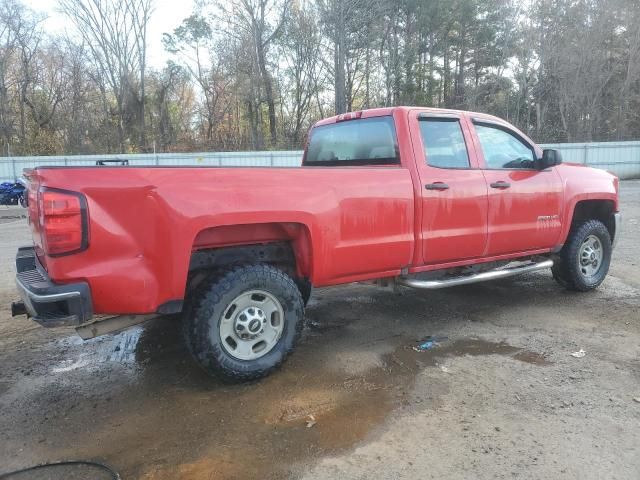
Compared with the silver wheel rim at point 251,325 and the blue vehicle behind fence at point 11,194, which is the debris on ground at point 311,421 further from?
the blue vehicle behind fence at point 11,194

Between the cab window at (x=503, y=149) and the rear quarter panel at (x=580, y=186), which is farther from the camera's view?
the rear quarter panel at (x=580, y=186)

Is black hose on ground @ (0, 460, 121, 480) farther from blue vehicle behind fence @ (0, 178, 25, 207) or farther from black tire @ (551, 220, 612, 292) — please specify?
blue vehicle behind fence @ (0, 178, 25, 207)

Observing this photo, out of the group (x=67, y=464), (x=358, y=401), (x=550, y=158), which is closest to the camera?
(x=67, y=464)

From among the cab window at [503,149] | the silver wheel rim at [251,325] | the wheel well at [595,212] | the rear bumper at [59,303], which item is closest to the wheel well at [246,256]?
the silver wheel rim at [251,325]

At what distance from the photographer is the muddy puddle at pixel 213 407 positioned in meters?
2.72

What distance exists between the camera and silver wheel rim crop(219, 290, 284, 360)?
137 inches

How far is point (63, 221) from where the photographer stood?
2832 millimetres

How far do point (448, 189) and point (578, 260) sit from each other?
2.34 m

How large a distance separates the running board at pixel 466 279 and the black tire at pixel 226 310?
3.49 ft

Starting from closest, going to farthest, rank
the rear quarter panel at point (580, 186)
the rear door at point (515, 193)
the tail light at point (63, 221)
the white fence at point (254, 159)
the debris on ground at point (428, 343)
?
1. the tail light at point (63, 221)
2. the debris on ground at point (428, 343)
3. the rear door at point (515, 193)
4. the rear quarter panel at point (580, 186)
5. the white fence at point (254, 159)

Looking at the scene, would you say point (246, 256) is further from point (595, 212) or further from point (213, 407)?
point (595, 212)

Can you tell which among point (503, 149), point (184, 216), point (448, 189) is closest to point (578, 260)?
point (503, 149)

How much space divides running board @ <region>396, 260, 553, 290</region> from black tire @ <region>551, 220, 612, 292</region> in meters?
0.48

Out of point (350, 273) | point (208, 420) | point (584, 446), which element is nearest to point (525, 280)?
point (350, 273)
